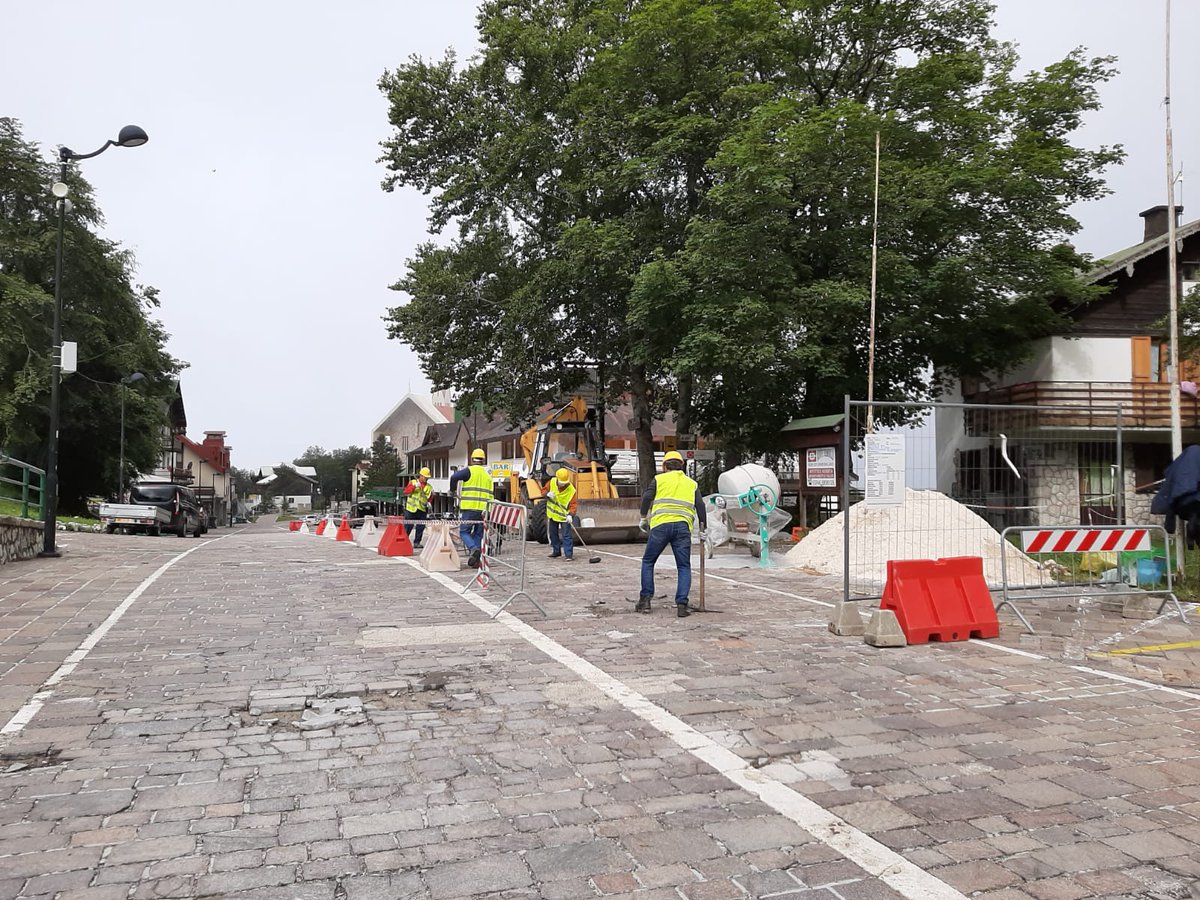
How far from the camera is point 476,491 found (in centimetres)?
1484

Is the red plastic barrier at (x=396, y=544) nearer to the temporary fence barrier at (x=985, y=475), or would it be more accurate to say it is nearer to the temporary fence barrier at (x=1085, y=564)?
the temporary fence barrier at (x=985, y=475)

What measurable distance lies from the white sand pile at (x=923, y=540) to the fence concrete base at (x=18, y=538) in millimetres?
13102

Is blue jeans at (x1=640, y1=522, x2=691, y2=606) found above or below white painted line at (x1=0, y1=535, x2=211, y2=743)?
above

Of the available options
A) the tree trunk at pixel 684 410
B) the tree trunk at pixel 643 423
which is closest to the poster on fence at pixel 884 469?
the tree trunk at pixel 684 410

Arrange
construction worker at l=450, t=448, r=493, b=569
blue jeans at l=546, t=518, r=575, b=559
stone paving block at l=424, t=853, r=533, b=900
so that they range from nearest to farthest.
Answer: stone paving block at l=424, t=853, r=533, b=900
construction worker at l=450, t=448, r=493, b=569
blue jeans at l=546, t=518, r=575, b=559

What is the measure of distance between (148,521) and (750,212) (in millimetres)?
21172

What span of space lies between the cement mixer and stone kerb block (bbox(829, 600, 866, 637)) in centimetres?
702

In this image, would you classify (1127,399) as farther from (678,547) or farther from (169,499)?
(169,499)

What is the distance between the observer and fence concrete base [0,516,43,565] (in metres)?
14.8

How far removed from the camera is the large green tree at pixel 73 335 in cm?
3644

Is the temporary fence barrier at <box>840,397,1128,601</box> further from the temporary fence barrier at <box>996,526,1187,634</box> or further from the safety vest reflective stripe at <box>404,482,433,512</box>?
the safety vest reflective stripe at <box>404,482,433,512</box>

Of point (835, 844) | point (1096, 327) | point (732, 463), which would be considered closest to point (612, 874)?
point (835, 844)

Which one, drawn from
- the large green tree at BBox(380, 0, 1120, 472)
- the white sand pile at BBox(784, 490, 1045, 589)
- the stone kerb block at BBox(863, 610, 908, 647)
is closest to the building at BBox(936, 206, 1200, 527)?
the large green tree at BBox(380, 0, 1120, 472)

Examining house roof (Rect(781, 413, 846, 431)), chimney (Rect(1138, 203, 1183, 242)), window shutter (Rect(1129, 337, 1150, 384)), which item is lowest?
house roof (Rect(781, 413, 846, 431))
